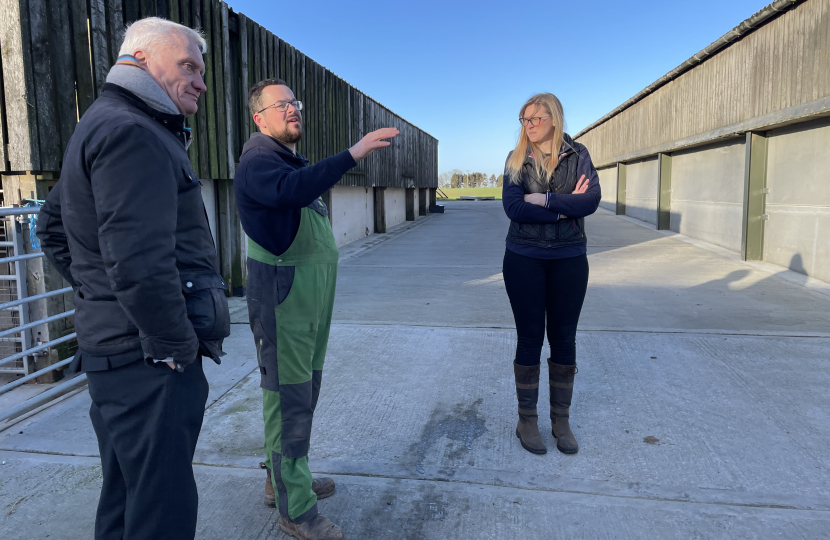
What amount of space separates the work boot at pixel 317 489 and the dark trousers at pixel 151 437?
0.86m

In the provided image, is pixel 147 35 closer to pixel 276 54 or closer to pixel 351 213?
pixel 276 54

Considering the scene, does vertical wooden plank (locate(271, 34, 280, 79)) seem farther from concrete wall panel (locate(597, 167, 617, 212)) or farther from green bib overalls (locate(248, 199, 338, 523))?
concrete wall panel (locate(597, 167, 617, 212))

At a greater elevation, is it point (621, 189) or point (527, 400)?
point (621, 189)

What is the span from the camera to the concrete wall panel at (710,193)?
11042mm

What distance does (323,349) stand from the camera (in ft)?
8.32

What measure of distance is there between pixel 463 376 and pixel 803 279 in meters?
6.22

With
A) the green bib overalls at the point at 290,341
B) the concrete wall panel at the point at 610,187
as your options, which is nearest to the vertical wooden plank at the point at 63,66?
the green bib overalls at the point at 290,341

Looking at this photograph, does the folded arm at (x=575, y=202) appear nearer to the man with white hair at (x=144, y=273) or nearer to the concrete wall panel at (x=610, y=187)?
the man with white hair at (x=144, y=273)

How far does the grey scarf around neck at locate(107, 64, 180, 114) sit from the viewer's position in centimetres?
168

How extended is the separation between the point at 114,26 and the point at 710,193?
11884 millimetres

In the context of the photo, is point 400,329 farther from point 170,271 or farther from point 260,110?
point 170,271

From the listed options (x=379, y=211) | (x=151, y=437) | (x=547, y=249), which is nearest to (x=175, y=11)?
(x=547, y=249)

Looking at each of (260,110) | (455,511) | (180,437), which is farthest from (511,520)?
(260,110)

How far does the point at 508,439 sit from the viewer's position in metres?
3.25
